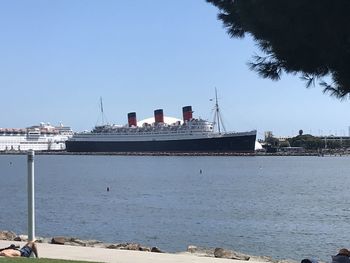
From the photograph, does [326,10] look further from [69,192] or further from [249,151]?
[249,151]

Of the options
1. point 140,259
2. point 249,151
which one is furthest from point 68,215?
point 249,151

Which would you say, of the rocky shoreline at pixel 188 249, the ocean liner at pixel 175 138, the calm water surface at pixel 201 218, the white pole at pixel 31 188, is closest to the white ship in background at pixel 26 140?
the ocean liner at pixel 175 138

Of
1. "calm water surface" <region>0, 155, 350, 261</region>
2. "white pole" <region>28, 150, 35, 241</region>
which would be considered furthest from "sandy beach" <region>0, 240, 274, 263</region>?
"calm water surface" <region>0, 155, 350, 261</region>

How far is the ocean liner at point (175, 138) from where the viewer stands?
128 metres

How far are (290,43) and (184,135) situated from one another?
12232cm

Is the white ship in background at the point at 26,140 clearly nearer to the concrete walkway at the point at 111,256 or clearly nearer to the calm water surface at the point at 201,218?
the calm water surface at the point at 201,218

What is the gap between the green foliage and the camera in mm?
6086

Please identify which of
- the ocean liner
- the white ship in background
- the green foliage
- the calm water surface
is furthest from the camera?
the white ship in background

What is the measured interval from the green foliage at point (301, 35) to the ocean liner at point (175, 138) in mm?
119293

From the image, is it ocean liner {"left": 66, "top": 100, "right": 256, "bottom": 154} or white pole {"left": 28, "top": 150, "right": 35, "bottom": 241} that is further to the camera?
ocean liner {"left": 66, "top": 100, "right": 256, "bottom": 154}

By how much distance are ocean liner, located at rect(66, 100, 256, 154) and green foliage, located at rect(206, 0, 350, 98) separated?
119293mm

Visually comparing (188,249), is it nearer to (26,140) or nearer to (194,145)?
(194,145)

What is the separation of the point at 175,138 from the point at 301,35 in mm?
123005

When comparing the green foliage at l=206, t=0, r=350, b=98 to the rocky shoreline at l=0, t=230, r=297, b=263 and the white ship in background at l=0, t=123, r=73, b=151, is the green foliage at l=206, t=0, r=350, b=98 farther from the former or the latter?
the white ship in background at l=0, t=123, r=73, b=151
